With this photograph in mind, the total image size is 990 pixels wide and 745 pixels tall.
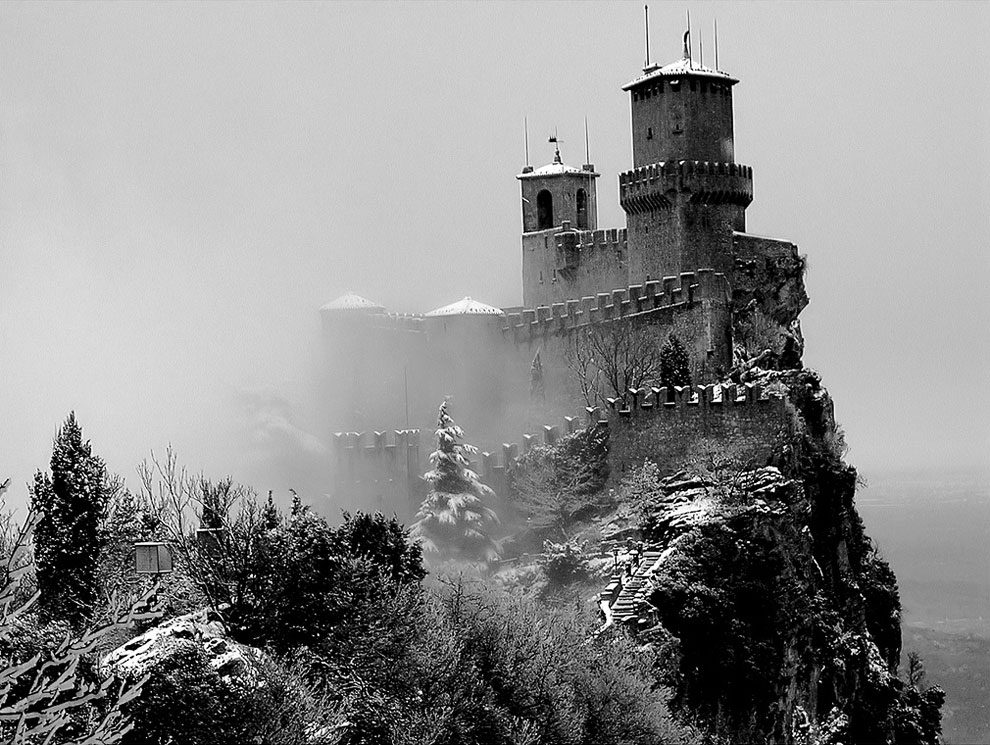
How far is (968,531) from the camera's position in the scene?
130 metres

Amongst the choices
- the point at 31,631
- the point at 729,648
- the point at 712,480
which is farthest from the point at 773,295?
the point at 31,631

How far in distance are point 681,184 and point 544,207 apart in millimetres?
7705

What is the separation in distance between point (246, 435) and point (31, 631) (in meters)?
38.8

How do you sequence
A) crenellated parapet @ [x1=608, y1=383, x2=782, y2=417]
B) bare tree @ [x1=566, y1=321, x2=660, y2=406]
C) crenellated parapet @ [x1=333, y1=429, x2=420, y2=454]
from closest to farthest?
crenellated parapet @ [x1=608, y1=383, x2=782, y2=417] → bare tree @ [x1=566, y1=321, x2=660, y2=406] → crenellated parapet @ [x1=333, y1=429, x2=420, y2=454]

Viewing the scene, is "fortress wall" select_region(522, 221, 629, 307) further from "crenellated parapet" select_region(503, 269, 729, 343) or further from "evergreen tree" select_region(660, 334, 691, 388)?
"evergreen tree" select_region(660, 334, 691, 388)

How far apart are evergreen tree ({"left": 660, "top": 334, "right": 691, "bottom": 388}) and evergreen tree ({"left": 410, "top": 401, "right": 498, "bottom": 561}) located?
6321 mm

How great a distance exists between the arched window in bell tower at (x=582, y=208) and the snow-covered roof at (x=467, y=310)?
4.37 m

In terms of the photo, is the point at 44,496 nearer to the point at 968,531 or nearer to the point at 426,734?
the point at 426,734

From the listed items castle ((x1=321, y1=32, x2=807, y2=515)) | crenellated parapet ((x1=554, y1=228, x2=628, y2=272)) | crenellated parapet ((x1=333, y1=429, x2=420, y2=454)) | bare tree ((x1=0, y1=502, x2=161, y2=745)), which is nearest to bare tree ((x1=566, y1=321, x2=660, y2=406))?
castle ((x1=321, y1=32, x2=807, y2=515))

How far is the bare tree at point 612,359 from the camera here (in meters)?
54.5

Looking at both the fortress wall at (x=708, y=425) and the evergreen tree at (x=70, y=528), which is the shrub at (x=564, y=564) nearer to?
the fortress wall at (x=708, y=425)

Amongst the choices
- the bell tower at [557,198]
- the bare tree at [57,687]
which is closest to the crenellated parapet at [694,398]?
the bell tower at [557,198]

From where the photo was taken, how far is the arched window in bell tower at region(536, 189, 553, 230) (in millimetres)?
63094

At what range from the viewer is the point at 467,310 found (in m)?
61.5
